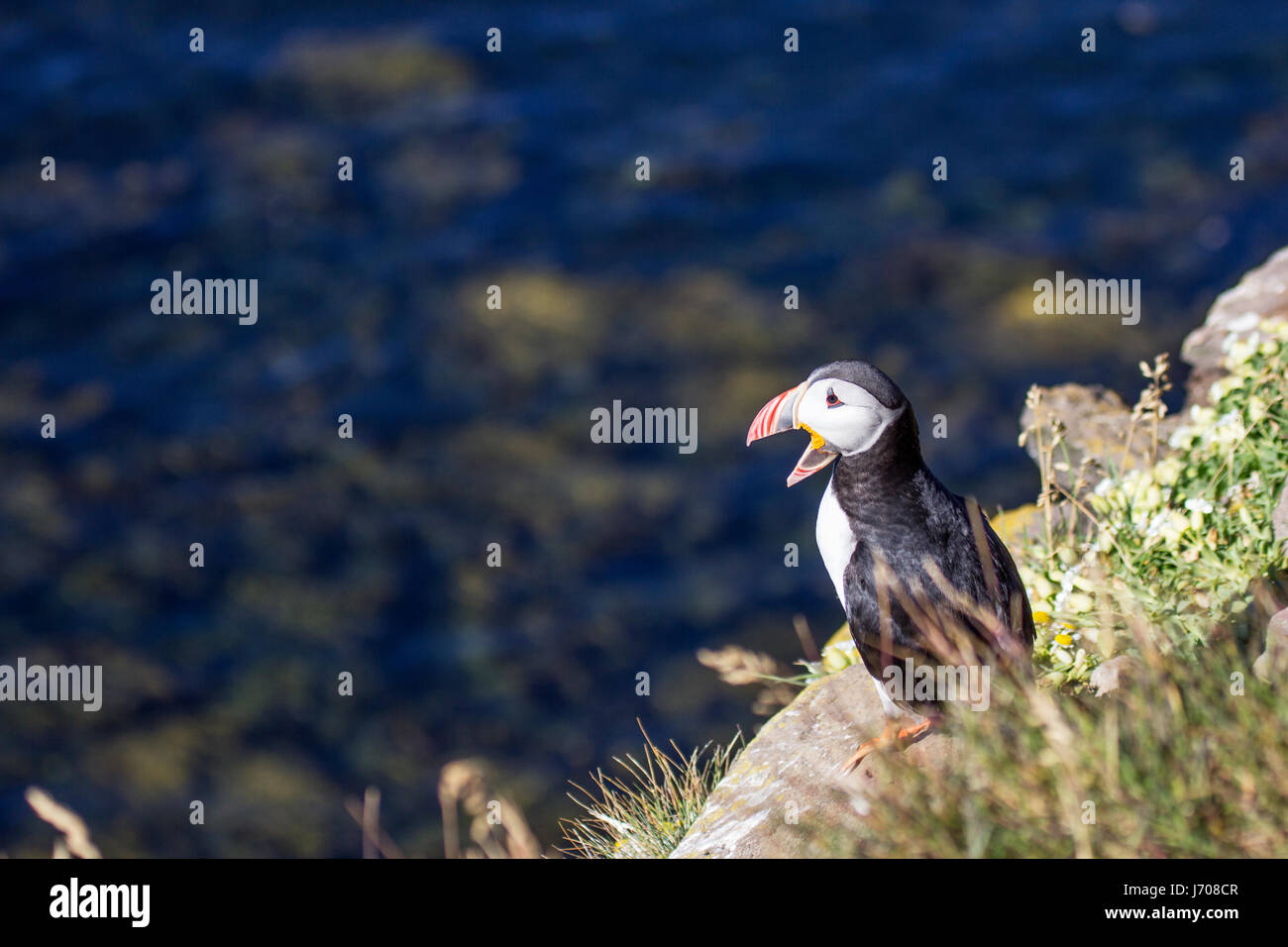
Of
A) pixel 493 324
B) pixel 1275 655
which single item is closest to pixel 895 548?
pixel 1275 655

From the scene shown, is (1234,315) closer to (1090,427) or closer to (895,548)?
(1090,427)

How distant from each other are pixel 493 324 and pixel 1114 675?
21.9ft

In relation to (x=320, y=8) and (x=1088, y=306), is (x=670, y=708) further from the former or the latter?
(x=320, y=8)

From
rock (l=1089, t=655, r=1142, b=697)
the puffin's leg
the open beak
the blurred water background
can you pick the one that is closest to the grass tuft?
the puffin's leg

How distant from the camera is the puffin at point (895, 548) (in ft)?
14.7

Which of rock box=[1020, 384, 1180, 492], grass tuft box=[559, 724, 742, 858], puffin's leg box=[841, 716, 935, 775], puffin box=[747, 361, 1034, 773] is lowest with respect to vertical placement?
grass tuft box=[559, 724, 742, 858]

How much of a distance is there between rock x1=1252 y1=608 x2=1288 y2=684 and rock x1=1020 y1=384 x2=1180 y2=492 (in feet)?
9.08

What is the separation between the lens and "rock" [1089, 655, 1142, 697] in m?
4.27

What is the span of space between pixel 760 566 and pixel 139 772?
4137 mm

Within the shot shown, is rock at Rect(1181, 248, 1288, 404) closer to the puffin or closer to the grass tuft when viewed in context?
the puffin

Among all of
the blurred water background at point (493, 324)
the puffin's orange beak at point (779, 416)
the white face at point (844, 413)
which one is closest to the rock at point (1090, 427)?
the blurred water background at point (493, 324)

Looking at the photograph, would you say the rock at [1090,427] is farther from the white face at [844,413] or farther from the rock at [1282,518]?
the white face at [844,413]

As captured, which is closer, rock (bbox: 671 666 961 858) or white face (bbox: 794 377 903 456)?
rock (bbox: 671 666 961 858)

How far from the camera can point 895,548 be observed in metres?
4.64
